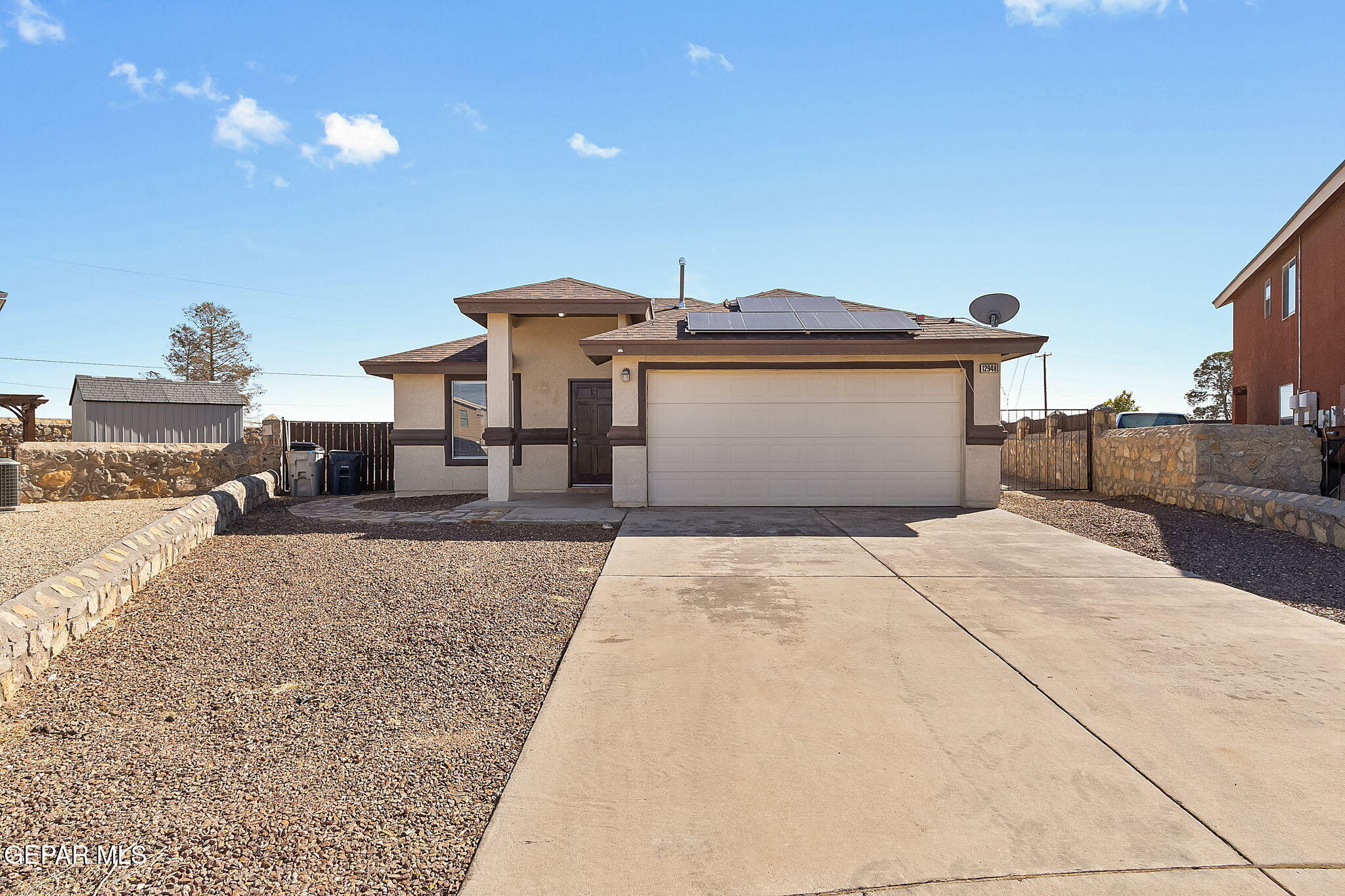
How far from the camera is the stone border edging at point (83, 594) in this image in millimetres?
3801

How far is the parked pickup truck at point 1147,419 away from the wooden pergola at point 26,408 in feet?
93.5

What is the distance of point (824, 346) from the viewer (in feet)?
34.7

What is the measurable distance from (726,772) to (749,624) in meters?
2.00

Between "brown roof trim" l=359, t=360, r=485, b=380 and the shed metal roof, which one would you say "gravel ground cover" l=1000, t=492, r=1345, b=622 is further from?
the shed metal roof

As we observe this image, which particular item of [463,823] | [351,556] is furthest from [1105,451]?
[463,823]

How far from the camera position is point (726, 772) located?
285 cm

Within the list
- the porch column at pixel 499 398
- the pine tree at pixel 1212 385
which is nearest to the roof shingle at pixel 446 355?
the porch column at pixel 499 398

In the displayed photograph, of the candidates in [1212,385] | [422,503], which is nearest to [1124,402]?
[1212,385]

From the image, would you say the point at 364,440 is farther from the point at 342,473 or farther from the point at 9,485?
the point at 9,485

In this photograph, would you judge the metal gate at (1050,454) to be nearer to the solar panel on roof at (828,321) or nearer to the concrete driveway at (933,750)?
the solar panel on roof at (828,321)

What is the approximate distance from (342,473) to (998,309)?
12.5m

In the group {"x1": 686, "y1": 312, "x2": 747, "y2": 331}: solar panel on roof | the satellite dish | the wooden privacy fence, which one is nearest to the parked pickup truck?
the satellite dish

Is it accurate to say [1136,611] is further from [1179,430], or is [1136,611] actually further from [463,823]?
[1179,430]

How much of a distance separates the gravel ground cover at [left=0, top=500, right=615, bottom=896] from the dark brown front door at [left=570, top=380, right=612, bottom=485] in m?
7.36
